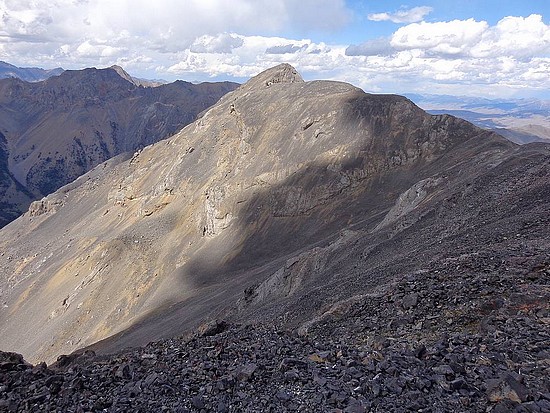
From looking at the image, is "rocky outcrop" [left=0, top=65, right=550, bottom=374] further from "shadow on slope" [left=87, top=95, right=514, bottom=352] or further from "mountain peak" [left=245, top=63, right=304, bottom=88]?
"mountain peak" [left=245, top=63, right=304, bottom=88]

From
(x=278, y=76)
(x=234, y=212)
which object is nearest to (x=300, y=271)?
(x=234, y=212)

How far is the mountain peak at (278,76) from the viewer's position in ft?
293

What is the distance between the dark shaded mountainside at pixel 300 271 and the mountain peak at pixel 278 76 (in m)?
0.78

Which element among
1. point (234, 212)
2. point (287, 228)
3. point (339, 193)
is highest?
point (339, 193)

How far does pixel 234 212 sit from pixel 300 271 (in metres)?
25.0

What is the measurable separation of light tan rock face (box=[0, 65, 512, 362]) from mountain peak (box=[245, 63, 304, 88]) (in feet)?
64.0

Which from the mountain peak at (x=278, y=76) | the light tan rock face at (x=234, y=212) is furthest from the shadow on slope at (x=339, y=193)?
the mountain peak at (x=278, y=76)

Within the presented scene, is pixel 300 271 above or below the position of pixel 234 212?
above

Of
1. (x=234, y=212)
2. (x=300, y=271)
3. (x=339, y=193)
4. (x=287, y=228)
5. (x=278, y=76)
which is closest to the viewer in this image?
(x=300, y=271)

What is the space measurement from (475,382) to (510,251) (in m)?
8.12

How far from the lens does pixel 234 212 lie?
51594 mm

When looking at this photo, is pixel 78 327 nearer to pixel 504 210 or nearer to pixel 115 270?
pixel 115 270

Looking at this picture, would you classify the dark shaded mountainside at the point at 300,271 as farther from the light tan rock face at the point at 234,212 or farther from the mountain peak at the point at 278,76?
the mountain peak at the point at 278,76

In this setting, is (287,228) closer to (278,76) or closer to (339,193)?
(339,193)
